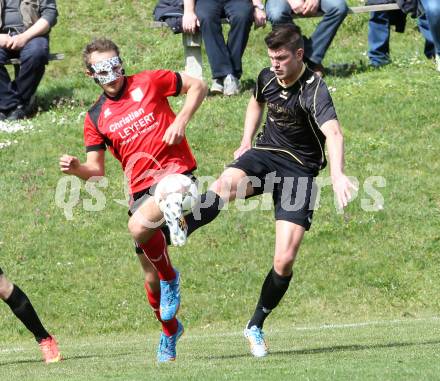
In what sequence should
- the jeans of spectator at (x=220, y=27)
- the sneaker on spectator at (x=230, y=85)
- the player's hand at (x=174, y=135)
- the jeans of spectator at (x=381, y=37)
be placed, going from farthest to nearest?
the jeans of spectator at (x=381, y=37) → the sneaker on spectator at (x=230, y=85) → the jeans of spectator at (x=220, y=27) → the player's hand at (x=174, y=135)

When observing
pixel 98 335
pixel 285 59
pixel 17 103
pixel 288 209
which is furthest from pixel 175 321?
pixel 17 103

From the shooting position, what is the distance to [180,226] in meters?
8.44

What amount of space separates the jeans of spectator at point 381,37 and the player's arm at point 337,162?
358 inches

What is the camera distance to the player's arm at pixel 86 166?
860 centimetres

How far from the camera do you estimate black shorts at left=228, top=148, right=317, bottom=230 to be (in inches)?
350

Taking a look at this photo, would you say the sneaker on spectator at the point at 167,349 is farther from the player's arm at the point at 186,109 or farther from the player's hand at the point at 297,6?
the player's hand at the point at 297,6

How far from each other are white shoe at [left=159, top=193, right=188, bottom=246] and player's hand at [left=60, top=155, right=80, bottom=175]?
770 millimetres

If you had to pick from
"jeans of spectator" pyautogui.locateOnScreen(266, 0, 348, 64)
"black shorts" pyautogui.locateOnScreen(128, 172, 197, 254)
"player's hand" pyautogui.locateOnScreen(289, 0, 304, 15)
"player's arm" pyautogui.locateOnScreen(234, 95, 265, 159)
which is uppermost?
"player's arm" pyautogui.locateOnScreen(234, 95, 265, 159)

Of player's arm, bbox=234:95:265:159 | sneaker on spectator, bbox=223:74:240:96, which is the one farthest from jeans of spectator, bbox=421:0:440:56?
player's arm, bbox=234:95:265:159

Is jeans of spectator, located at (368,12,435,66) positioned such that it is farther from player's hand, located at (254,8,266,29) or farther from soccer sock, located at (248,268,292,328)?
soccer sock, located at (248,268,292,328)

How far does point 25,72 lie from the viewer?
1605 centimetres

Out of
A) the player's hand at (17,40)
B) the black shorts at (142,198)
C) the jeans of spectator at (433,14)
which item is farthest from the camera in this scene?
the jeans of spectator at (433,14)

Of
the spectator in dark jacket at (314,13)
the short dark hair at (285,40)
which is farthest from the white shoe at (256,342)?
the spectator in dark jacket at (314,13)

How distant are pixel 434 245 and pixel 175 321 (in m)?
5.74
